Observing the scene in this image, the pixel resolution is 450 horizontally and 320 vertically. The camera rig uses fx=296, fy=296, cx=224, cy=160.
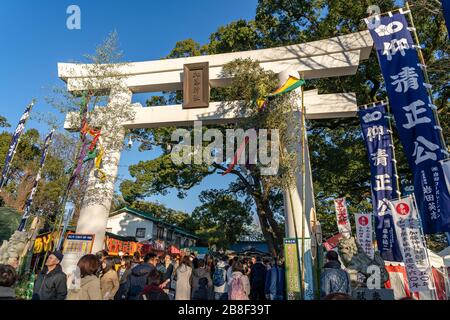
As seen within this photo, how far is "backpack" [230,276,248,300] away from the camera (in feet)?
18.2

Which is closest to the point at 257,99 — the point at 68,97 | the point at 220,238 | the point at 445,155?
the point at 445,155

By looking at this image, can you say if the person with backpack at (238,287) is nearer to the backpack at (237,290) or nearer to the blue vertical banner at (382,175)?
the backpack at (237,290)

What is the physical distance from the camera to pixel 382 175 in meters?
7.26

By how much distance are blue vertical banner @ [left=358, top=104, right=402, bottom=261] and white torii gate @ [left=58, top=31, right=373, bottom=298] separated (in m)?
0.95

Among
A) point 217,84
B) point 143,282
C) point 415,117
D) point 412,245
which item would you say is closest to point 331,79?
point 217,84

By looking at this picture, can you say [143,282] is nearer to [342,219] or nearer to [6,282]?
[6,282]

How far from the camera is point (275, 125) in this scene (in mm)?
7594

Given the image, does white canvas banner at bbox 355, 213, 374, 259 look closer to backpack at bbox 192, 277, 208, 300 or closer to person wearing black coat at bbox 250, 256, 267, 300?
person wearing black coat at bbox 250, 256, 267, 300

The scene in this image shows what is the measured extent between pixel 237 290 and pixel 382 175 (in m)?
4.50

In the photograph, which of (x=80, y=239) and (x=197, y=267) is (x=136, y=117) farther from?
(x=197, y=267)

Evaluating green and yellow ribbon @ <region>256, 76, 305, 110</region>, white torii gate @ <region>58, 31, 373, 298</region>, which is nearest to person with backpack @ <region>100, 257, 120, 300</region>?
white torii gate @ <region>58, 31, 373, 298</region>

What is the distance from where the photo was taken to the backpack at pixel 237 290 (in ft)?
18.2

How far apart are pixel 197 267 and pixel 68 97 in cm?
613
